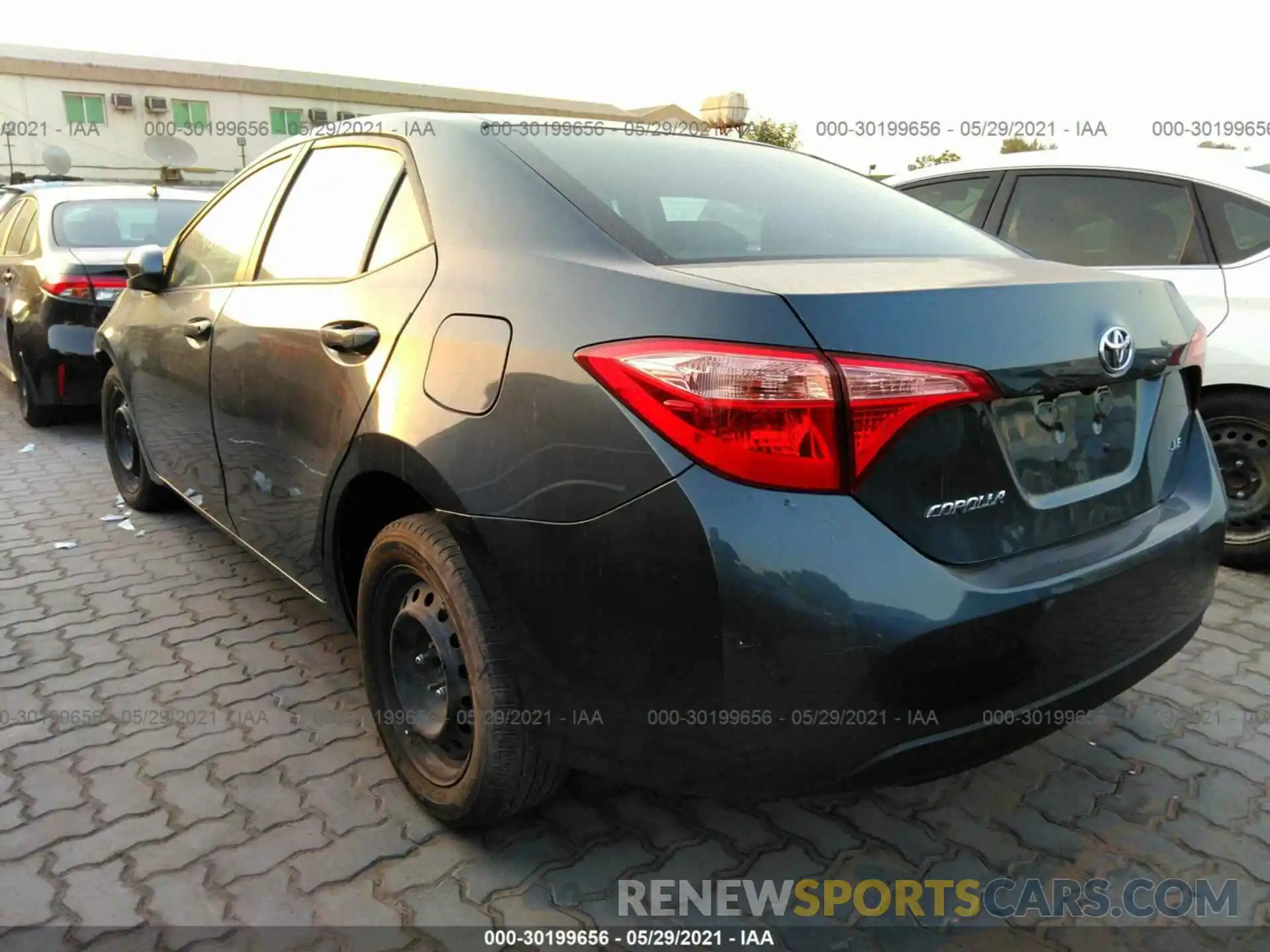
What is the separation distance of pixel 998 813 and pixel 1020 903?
0.32 metres

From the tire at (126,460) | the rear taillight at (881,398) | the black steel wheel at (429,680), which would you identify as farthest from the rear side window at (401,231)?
the tire at (126,460)

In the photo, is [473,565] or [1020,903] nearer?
[473,565]

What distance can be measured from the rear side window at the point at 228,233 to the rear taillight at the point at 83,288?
2741mm

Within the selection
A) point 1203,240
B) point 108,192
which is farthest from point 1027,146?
point 108,192

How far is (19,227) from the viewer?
6922 mm

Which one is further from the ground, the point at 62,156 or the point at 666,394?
the point at 62,156

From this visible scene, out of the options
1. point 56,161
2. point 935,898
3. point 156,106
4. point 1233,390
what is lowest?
point 935,898

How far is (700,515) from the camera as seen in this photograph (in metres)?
1.52

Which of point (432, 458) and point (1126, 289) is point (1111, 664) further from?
point (432, 458)

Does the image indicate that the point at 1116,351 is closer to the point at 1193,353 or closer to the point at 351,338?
the point at 1193,353

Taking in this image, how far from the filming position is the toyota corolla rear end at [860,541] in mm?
1518

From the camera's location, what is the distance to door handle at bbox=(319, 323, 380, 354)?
2176 mm

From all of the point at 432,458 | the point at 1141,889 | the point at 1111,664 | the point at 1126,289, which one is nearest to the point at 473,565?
the point at 432,458

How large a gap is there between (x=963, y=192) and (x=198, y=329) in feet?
11.6
